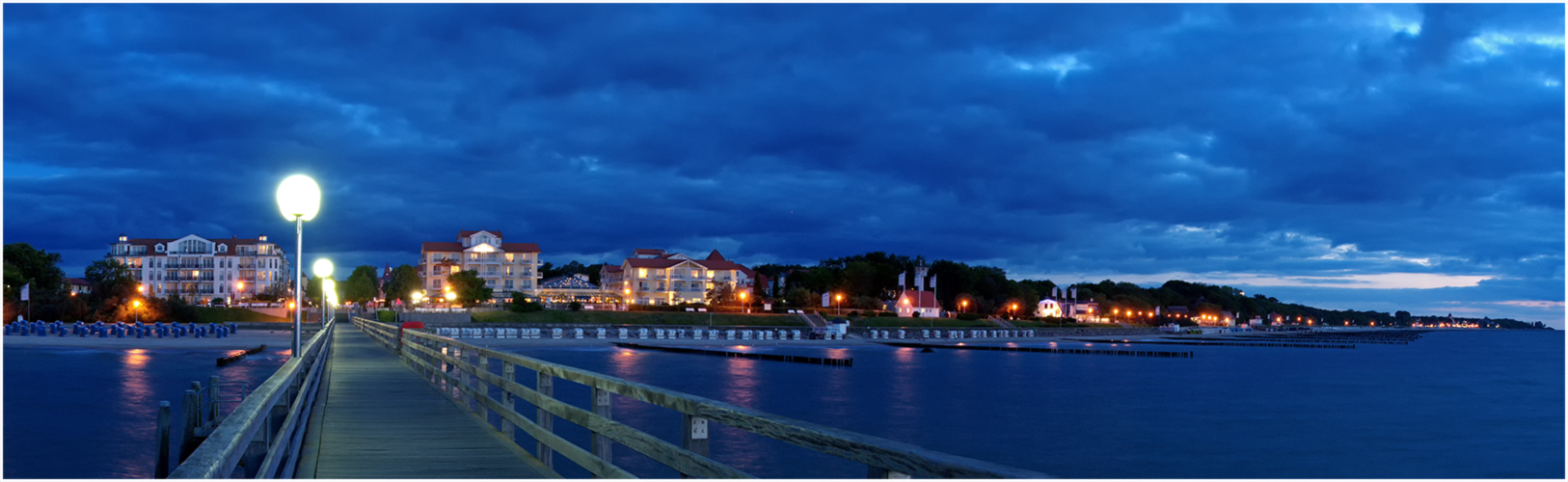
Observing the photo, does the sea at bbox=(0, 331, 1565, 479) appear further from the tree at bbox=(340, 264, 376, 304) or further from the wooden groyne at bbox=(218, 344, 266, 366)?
the tree at bbox=(340, 264, 376, 304)

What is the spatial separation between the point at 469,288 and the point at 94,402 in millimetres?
89060

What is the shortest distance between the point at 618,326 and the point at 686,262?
3691 cm

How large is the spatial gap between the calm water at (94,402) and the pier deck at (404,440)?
296 cm

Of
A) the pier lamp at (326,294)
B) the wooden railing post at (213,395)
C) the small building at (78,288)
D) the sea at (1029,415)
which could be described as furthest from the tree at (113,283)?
the wooden railing post at (213,395)

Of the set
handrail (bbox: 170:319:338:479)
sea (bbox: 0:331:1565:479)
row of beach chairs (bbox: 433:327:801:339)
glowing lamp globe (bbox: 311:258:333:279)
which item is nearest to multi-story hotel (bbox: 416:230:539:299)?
row of beach chairs (bbox: 433:327:801:339)

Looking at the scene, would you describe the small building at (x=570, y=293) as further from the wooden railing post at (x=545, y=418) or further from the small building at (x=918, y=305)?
the wooden railing post at (x=545, y=418)

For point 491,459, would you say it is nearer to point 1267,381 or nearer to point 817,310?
point 1267,381

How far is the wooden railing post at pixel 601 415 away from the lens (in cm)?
740

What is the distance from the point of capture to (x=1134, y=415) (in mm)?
36250

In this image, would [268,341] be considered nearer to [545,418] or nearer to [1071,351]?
[1071,351]

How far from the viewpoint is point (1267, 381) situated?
181ft

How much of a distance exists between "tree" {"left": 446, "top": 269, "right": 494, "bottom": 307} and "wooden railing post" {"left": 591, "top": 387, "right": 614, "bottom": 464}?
108 meters

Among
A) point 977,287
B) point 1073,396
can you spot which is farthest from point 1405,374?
point 977,287

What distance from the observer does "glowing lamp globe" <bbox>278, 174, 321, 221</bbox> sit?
1338 cm
